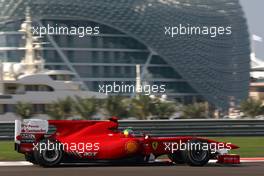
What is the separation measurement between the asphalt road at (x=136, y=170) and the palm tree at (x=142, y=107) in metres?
39.2

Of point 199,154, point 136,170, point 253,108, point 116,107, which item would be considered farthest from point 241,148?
point 253,108

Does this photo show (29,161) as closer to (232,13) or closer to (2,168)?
(2,168)

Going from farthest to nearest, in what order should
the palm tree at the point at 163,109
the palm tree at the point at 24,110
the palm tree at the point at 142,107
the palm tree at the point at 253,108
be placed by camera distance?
the palm tree at the point at 253,108 < the palm tree at the point at 163,109 < the palm tree at the point at 142,107 < the palm tree at the point at 24,110

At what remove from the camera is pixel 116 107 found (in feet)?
175

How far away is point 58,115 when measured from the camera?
5319 centimetres

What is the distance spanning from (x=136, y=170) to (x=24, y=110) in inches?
1618

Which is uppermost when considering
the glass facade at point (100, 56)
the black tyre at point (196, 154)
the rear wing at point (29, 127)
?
the glass facade at point (100, 56)

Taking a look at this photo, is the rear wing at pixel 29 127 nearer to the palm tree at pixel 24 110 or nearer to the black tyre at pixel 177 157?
the black tyre at pixel 177 157

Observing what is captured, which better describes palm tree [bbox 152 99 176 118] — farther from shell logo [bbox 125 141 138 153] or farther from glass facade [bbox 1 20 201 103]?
shell logo [bbox 125 141 138 153]

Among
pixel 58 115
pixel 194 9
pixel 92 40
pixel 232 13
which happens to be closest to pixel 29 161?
pixel 58 115

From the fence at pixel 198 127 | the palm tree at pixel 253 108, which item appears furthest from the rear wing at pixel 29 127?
the palm tree at pixel 253 108

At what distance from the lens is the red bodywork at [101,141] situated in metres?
14.6

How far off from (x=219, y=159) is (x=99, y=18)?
8028cm

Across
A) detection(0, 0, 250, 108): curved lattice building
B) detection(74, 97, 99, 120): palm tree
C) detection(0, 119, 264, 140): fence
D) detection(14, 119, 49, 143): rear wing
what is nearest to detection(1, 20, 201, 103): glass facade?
detection(0, 0, 250, 108): curved lattice building
